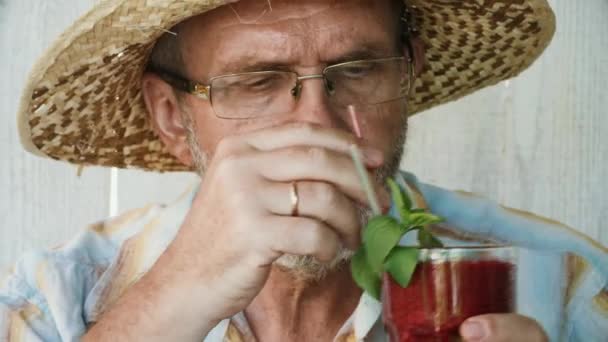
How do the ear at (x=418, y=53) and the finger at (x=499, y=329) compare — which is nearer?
the finger at (x=499, y=329)

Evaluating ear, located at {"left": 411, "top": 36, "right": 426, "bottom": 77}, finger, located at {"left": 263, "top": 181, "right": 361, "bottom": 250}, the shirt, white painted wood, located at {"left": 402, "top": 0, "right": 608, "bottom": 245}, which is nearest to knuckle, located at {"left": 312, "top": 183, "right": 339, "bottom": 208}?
finger, located at {"left": 263, "top": 181, "right": 361, "bottom": 250}

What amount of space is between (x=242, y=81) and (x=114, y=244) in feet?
2.20

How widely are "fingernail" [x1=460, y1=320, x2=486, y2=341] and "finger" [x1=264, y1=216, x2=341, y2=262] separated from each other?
29 centimetres

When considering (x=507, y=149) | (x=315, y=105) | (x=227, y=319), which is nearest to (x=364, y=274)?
(x=315, y=105)

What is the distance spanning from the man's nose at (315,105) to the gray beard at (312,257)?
177 millimetres

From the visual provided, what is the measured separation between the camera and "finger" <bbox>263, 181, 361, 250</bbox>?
1359mm

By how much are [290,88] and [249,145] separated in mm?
359

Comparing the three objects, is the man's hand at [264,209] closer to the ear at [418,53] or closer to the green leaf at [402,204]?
the green leaf at [402,204]

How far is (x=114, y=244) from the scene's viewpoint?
2256mm

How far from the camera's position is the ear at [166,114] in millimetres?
2047

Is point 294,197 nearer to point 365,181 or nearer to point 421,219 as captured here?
point 365,181

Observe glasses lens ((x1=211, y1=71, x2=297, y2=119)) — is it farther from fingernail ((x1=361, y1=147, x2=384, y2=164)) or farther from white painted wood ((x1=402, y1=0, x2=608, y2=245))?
white painted wood ((x1=402, y1=0, x2=608, y2=245))

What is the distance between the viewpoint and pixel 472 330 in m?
1.13

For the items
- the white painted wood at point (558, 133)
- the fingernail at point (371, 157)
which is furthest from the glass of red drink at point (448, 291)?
the white painted wood at point (558, 133)
